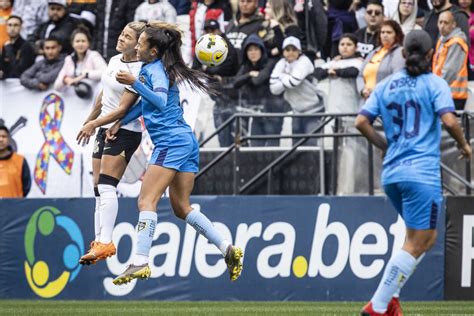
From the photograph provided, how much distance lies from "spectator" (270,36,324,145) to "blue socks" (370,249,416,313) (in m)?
7.09

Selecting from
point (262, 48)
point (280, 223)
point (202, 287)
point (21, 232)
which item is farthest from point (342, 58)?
point (21, 232)

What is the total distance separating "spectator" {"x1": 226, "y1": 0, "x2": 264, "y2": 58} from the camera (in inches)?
686

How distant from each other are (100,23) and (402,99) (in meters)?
10.6

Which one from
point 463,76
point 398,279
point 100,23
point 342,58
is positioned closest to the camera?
point 398,279

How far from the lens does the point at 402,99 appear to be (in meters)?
9.37

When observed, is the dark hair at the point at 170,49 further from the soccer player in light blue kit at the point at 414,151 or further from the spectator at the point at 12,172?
the spectator at the point at 12,172

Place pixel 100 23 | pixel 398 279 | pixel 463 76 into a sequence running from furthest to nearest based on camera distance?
pixel 100 23 → pixel 463 76 → pixel 398 279

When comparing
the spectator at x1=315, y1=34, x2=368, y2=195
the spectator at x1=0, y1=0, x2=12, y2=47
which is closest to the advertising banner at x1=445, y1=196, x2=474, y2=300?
the spectator at x1=315, y1=34, x2=368, y2=195

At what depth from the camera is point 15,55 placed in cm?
1912

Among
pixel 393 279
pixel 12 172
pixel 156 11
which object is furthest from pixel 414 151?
pixel 156 11

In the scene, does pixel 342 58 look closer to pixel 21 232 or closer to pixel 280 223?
pixel 280 223

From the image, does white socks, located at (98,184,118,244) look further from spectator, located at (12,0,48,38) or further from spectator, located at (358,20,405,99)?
spectator, located at (12,0,48,38)

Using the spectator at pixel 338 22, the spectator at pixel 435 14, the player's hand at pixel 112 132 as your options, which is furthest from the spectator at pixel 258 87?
the player's hand at pixel 112 132

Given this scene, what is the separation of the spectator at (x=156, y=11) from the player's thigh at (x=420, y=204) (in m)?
9.62
